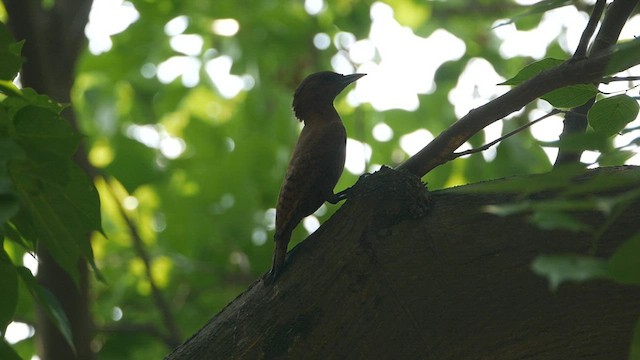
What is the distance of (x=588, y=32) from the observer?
2662 mm

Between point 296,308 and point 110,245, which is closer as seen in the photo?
point 296,308

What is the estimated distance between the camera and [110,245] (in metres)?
7.21

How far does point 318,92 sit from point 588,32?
6.01 ft

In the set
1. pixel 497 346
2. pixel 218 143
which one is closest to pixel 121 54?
pixel 218 143

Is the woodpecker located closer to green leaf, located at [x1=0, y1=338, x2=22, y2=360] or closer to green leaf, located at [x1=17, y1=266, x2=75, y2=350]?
green leaf, located at [x1=17, y1=266, x2=75, y2=350]

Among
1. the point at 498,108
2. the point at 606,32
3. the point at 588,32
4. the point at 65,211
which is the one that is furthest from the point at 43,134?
the point at 606,32

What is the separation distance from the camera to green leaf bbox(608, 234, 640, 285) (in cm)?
144

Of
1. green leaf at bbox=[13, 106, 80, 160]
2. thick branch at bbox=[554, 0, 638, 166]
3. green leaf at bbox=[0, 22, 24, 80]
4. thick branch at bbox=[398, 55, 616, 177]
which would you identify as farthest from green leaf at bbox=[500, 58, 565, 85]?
green leaf at bbox=[0, 22, 24, 80]

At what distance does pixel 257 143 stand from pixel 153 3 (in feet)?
5.14

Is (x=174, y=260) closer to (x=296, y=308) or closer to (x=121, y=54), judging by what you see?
(x=121, y=54)

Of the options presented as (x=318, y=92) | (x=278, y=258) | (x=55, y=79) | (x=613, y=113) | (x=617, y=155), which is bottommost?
(x=617, y=155)

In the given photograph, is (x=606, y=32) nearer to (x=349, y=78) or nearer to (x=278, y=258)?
(x=278, y=258)

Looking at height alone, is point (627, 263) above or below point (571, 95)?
below

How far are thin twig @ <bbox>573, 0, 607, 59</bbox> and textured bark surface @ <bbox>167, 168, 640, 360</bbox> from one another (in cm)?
34
